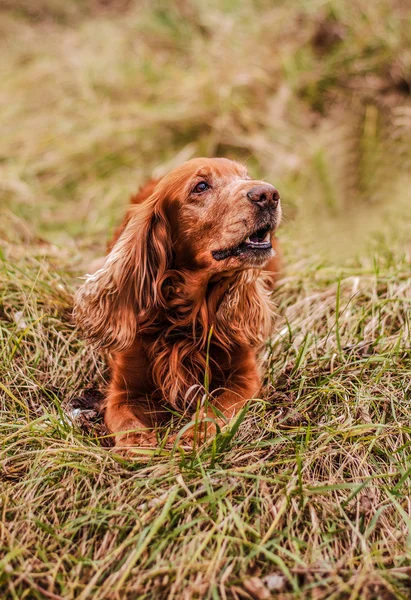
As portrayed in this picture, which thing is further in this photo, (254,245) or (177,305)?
(177,305)

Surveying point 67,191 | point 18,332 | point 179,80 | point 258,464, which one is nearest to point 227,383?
point 258,464

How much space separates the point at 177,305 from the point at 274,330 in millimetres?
571

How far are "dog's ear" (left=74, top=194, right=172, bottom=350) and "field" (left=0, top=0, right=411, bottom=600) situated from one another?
32 cm

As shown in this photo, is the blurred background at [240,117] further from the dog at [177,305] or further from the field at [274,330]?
the dog at [177,305]

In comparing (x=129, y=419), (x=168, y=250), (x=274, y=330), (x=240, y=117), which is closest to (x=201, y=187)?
(x=168, y=250)

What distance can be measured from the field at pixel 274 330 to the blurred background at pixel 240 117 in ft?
0.07

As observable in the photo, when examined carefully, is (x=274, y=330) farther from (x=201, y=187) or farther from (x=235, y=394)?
(x=201, y=187)

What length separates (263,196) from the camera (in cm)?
223

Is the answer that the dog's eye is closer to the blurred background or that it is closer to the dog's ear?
the dog's ear

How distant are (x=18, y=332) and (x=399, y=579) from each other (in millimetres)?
1770

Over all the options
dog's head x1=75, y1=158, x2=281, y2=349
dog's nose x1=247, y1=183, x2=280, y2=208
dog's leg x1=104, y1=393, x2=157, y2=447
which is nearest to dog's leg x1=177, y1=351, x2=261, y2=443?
dog's leg x1=104, y1=393, x2=157, y2=447

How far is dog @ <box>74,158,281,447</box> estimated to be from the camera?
7.82 feet

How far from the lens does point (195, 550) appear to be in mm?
1653

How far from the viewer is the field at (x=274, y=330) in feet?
5.45
